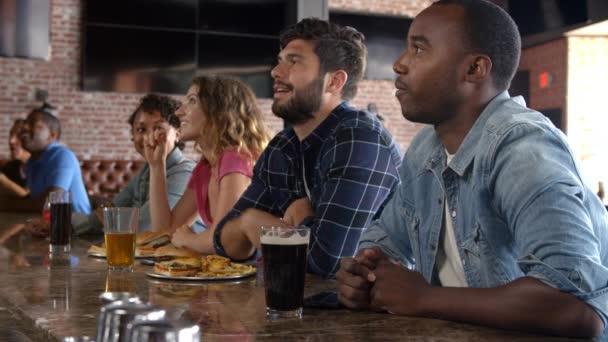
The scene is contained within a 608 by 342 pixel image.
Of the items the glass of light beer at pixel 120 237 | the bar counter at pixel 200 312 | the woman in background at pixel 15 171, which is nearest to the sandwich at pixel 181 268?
the bar counter at pixel 200 312

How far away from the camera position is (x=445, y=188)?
56.9 inches

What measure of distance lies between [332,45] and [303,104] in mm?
213

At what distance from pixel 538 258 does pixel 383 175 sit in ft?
3.11

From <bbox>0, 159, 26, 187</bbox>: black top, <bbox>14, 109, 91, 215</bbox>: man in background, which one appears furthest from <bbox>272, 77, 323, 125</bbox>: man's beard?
<bbox>0, 159, 26, 187</bbox>: black top

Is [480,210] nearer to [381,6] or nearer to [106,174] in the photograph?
[106,174]

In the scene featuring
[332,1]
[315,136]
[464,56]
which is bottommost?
[315,136]

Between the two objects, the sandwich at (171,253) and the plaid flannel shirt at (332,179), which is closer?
the sandwich at (171,253)

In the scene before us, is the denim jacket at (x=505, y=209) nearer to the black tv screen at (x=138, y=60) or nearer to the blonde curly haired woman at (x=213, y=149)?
the blonde curly haired woman at (x=213, y=149)

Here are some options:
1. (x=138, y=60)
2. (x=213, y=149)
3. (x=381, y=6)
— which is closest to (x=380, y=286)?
(x=213, y=149)

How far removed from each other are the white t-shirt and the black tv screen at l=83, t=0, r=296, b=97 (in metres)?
7.15

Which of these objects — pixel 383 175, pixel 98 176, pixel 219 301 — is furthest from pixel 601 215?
pixel 98 176

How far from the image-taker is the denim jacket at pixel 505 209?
1.13 metres

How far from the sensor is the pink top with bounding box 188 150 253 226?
2.68 m

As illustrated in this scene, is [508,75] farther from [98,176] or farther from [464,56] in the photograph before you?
[98,176]
